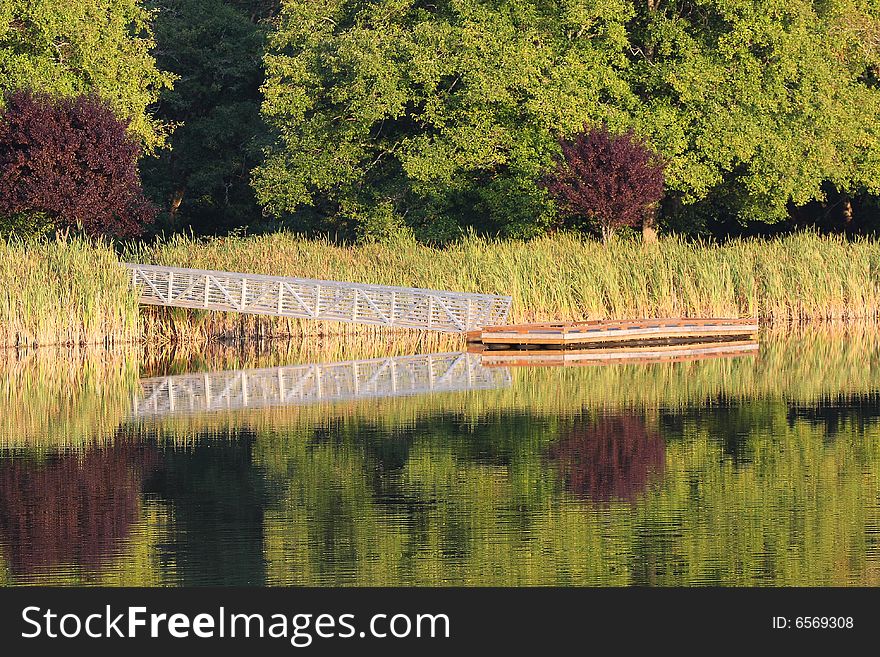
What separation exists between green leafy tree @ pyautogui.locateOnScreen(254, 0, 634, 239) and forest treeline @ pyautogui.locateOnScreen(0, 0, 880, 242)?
0.05 meters

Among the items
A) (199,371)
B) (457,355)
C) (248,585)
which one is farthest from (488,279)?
(248,585)

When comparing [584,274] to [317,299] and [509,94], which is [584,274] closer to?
[317,299]

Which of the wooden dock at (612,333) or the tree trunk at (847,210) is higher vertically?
the tree trunk at (847,210)

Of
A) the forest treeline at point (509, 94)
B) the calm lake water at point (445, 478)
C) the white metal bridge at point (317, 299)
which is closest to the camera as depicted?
the calm lake water at point (445, 478)

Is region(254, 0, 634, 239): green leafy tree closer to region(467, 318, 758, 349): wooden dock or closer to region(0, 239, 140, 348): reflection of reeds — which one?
region(467, 318, 758, 349): wooden dock

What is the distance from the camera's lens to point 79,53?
1542 inches

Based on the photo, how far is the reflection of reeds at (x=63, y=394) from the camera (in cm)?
1695

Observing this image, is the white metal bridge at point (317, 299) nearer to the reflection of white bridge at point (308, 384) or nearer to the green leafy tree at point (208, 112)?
the reflection of white bridge at point (308, 384)

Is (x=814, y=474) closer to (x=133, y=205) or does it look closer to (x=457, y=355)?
(x=457, y=355)

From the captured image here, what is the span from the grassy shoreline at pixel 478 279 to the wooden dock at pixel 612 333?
6.89ft

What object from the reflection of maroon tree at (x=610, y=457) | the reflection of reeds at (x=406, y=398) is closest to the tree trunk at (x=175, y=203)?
the reflection of reeds at (x=406, y=398)

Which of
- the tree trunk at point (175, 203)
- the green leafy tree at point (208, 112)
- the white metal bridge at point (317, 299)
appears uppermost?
the green leafy tree at point (208, 112)

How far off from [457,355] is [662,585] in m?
16.9

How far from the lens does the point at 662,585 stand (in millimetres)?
9820
